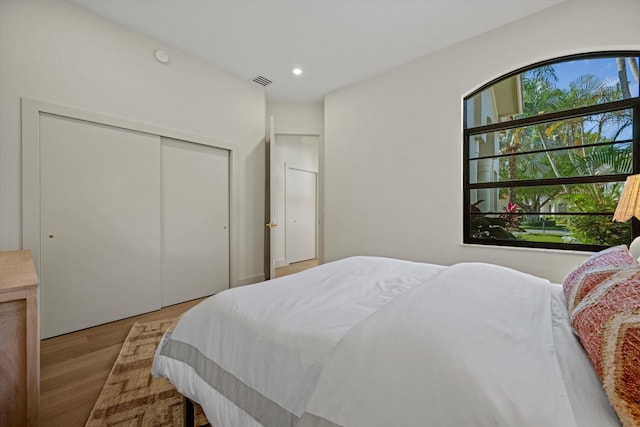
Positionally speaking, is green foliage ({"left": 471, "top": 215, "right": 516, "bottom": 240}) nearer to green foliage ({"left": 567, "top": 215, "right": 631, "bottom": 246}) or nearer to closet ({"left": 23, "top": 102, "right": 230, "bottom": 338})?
green foliage ({"left": 567, "top": 215, "right": 631, "bottom": 246})

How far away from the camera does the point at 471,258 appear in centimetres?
277

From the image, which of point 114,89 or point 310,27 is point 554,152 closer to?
point 310,27

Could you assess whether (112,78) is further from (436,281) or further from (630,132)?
(630,132)

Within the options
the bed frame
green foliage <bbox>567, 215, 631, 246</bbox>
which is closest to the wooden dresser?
the bed frame

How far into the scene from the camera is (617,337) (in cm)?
62

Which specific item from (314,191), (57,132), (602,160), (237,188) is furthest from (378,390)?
(314,191)

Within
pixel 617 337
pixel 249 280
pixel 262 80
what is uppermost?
pixel 262 80

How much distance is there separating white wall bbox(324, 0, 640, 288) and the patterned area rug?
98.7 inches

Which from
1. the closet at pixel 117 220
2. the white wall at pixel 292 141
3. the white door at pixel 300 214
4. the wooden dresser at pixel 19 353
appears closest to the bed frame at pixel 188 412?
the wooden dresser at pixel 19 353

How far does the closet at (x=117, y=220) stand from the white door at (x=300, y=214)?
75.6 inches

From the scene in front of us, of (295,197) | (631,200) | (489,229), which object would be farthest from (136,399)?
(295,197)

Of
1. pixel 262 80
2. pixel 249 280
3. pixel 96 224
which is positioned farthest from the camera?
pixel 249 280

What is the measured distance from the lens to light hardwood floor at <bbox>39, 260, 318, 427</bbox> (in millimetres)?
1449

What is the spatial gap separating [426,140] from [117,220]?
10.8 ft
